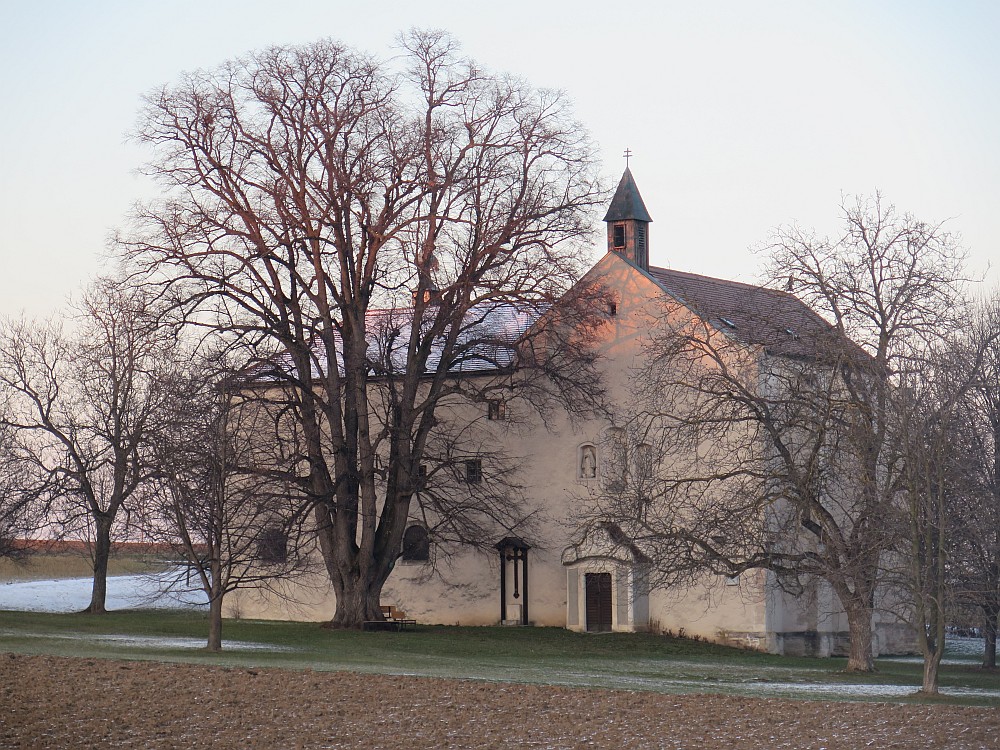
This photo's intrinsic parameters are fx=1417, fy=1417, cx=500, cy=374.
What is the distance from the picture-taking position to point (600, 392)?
140ft

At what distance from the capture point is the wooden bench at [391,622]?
1618 inches

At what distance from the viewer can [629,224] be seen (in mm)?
47594

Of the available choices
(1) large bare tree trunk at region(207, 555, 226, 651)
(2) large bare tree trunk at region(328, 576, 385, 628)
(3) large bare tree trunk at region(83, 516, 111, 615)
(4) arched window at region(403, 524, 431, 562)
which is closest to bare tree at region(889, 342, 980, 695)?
(1) large bare tree trunk at region(207, 555, 226, 651)

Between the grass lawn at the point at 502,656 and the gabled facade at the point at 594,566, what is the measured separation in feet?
5.23

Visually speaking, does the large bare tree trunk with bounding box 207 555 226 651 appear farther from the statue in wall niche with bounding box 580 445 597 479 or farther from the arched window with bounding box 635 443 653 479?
Result: the statue in wall niche with bounding box 580 445 597 479

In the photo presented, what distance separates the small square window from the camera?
1668 inches

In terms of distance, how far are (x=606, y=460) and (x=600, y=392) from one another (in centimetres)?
316

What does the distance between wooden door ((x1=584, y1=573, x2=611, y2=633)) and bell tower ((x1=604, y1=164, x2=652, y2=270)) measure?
408 inches

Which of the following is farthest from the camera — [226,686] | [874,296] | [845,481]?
[845,481]

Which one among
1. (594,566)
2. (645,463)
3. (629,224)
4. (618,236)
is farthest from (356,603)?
(629,224)

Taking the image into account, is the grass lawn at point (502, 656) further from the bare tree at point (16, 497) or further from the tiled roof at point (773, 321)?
the tiled roof at point (773, 321)

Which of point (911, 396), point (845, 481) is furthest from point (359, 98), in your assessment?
point (911, 396)

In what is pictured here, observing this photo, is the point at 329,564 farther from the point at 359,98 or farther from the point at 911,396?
the point at 911,396

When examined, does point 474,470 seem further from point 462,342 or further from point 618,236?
point 618,236
